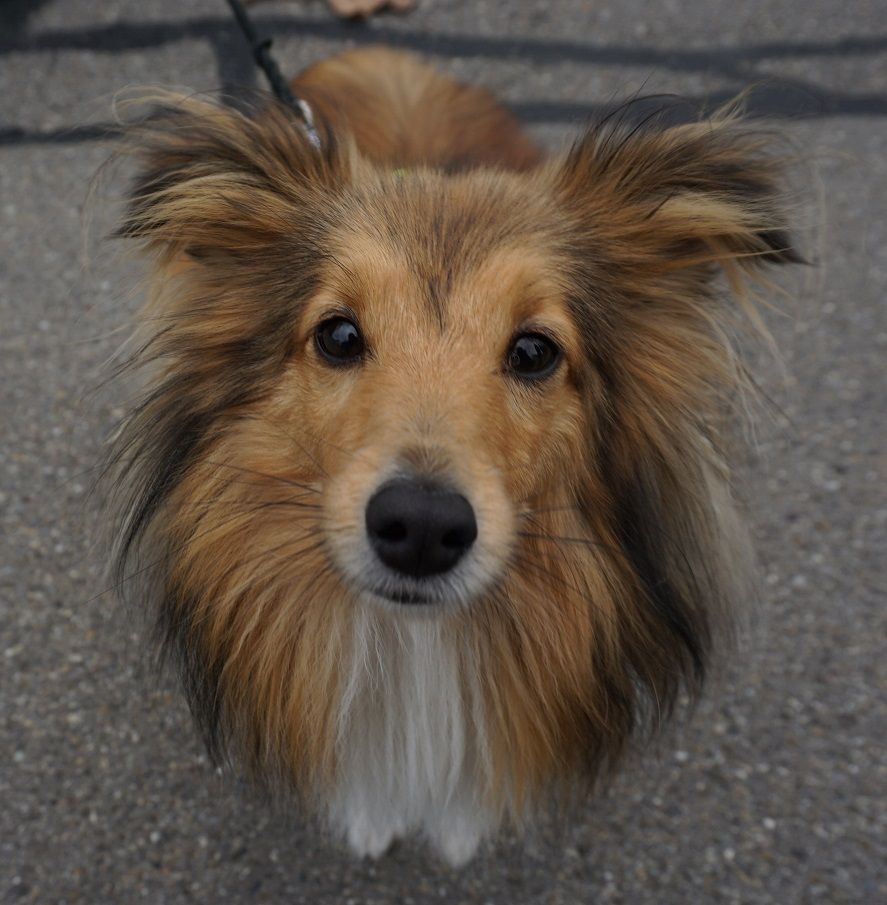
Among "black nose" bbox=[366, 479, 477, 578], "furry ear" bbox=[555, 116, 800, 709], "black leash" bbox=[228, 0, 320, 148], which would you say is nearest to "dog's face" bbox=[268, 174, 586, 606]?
"black nose" bbox=[366, 479, 477, 578]

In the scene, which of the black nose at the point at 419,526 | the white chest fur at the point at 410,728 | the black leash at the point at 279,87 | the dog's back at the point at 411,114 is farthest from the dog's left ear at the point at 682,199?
the white chest fur at the point at 410,728

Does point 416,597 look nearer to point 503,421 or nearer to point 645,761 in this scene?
point 503,421

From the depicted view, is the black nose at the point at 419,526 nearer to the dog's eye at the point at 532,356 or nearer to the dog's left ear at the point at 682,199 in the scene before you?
the dog's eye at the point at 532,356

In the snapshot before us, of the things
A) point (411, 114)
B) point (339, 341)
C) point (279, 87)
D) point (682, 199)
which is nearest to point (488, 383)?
point (339, 341)

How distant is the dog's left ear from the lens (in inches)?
74.7

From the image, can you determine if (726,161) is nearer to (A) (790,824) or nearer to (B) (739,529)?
(B) (739,529)

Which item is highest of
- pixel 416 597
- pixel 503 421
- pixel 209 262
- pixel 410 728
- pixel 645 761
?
pixel 209 262

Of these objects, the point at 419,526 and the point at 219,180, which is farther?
the point at 219,180

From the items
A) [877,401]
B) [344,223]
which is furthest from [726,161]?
[877,401]

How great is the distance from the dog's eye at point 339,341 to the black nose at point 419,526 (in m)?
0.37

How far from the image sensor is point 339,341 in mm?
1771

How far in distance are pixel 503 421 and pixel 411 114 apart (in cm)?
156

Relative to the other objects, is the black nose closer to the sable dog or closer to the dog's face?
the dog's face

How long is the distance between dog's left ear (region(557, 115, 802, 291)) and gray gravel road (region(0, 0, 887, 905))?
13cm
